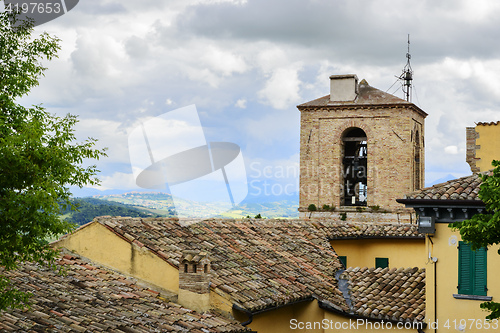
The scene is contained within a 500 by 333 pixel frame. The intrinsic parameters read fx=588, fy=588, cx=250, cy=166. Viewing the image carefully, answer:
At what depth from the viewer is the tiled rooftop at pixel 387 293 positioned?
13266 millimetres

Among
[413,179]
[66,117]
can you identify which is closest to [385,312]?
[66,117]

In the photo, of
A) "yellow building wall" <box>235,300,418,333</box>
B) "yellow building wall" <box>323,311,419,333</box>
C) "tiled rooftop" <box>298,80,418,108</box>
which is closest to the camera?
"yellow building wall" <box>235,300,418,333</box>

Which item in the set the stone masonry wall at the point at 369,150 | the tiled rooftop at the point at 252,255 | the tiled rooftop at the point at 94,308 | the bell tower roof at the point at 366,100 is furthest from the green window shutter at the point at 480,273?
the bell tower roof at the point at 366,100

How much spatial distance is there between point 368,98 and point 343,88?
3.47ft

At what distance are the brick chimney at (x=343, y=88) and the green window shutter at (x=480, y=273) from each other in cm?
1180

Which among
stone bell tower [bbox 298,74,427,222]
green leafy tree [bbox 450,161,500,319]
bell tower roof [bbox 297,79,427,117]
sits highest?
bell tower roof [bbox 297,79,427,117]

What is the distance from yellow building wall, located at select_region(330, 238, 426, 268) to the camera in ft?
61.2

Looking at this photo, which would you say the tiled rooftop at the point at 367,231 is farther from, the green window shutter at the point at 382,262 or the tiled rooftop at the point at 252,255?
the tiled rooftop at the point at 252,255

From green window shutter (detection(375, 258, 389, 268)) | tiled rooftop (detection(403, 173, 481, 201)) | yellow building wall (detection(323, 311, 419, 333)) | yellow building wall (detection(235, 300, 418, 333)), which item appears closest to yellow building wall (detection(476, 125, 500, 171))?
tiled rooftop (detection(403, 173, 481, 201))

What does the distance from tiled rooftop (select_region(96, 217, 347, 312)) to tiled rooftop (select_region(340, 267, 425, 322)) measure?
46 cm

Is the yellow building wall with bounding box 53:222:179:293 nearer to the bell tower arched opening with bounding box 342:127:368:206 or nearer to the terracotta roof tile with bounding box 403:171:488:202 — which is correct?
the terracotta roof tile with bounding box 403:171:488:202

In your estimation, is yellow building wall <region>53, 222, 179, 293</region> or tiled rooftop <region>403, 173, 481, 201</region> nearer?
yellow building wall <region>53, 222, 179, 293</region>

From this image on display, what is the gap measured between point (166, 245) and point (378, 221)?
12.1m

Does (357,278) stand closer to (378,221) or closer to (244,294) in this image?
(244,294)
